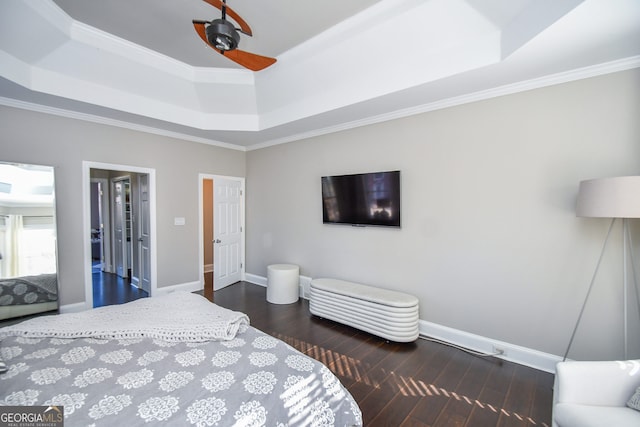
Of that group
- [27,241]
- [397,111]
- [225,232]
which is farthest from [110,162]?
[397,111]

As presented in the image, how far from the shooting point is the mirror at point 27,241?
2.97 m

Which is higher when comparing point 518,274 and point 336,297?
point 518,274

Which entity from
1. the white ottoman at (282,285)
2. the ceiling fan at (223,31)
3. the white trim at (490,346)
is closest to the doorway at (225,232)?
the white ottoman at (282,285)

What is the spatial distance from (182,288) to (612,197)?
17.0 feet

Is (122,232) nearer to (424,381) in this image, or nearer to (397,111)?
(397,111)

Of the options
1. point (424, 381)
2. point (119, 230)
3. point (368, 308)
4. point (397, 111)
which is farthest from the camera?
point (119, 230)

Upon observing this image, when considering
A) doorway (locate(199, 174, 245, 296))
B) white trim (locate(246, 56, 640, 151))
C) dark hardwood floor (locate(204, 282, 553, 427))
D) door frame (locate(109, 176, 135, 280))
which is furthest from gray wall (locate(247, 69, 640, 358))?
door frame (locate(109, 176, 135, 280))

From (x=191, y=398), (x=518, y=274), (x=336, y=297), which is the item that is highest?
(x=518, y=274)

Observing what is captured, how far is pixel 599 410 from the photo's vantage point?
1476 mm

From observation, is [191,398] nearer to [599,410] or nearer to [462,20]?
[599,410]

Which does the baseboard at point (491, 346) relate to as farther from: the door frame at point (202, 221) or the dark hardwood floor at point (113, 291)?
the dark hardwood floor at point (113, 291)

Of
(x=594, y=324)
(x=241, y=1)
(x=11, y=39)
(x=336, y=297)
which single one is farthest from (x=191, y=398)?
(x=11, y=39)

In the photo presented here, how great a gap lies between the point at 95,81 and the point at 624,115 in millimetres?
5165

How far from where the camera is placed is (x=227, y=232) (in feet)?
16.6
